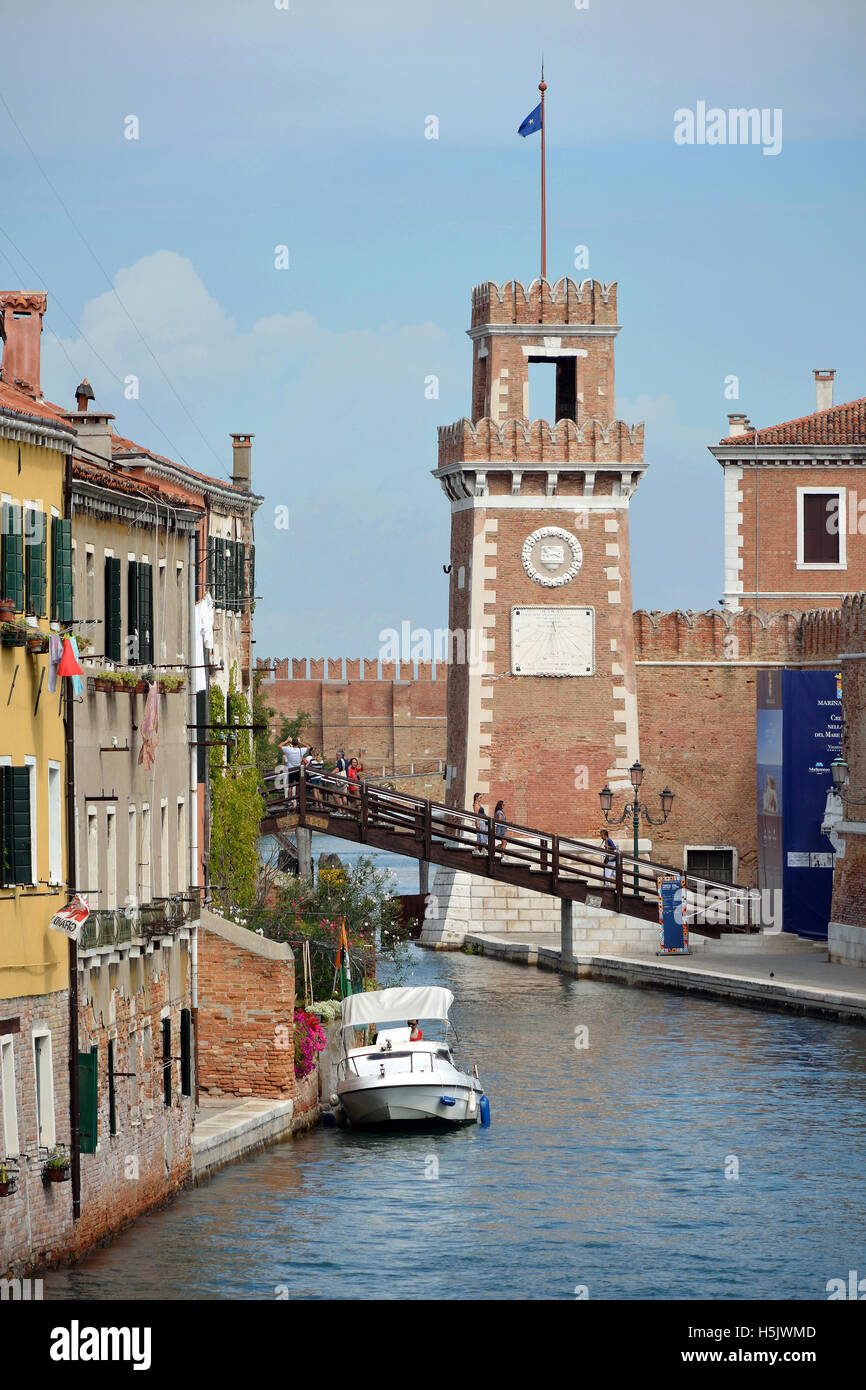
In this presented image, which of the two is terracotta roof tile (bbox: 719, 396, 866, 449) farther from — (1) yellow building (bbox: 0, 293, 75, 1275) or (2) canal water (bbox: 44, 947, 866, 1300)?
(1) yellow building (bbox: 0, 293, 75, 1275)

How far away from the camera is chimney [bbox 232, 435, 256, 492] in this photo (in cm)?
4244

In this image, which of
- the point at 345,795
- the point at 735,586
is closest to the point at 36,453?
the point at 345,795

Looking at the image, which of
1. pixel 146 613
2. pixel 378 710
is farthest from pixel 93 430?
pixel 378 710

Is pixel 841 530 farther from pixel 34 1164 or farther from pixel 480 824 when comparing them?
pixel 34 1164

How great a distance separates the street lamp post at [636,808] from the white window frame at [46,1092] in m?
26.3

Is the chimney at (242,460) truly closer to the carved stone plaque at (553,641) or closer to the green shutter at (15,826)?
the carved stone plaque at (553,641)

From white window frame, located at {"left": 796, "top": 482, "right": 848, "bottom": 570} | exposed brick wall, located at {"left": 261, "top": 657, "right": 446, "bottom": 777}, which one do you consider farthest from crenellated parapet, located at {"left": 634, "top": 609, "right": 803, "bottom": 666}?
exposed brick wall, located at {"left": 261, "top": 657, "right": 446, "bottom": 777}

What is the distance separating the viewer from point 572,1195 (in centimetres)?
2522

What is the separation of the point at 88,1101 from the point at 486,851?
87.1 ft

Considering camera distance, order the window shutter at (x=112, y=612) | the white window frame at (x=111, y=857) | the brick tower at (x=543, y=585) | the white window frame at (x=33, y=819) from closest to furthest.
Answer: the white window frame at (x=33, y=819)
the white window frame at (x=111, y=857)
the window shutter at (x=112, y=612)
the brick tower at (x=543, y=585)

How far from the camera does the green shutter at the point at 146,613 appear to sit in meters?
23.3

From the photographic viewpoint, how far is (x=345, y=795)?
43719mm

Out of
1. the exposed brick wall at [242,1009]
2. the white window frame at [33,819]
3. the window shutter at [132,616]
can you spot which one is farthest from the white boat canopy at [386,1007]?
the white window frame at [33,819]

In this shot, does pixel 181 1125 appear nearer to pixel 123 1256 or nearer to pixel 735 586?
pixel 123 1256
